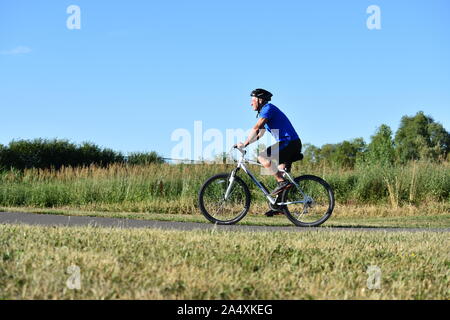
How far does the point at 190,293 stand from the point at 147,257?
3.62 ft

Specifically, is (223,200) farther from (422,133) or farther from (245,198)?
(422,133)

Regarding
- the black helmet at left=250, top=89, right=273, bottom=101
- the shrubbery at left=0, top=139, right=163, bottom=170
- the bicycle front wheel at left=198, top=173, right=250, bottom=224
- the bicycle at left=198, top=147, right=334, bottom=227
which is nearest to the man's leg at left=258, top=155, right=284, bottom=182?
the bicycle at left=198, top=147, right=334, bottom=227

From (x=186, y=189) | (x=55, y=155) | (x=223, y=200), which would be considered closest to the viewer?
(x=223, y=200)

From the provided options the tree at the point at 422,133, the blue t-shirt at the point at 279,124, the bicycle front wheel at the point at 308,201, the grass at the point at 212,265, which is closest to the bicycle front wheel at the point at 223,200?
the bicycle front wheel at the point at 308,201

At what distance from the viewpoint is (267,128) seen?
27.2 ft

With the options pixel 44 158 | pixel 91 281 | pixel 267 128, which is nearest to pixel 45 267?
pixel 91 281

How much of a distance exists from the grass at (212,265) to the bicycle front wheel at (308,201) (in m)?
2.19

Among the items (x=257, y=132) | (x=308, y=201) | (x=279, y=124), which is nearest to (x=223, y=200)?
(x=257, y=132)

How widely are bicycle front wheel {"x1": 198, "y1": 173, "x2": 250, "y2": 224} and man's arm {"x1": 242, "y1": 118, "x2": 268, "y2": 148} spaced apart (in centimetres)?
83

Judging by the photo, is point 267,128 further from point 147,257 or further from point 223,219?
point 147,257

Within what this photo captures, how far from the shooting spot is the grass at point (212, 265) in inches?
154

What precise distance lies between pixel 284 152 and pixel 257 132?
554 mm

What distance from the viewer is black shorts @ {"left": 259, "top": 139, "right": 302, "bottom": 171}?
829cm

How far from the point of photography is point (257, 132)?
27.3ft
